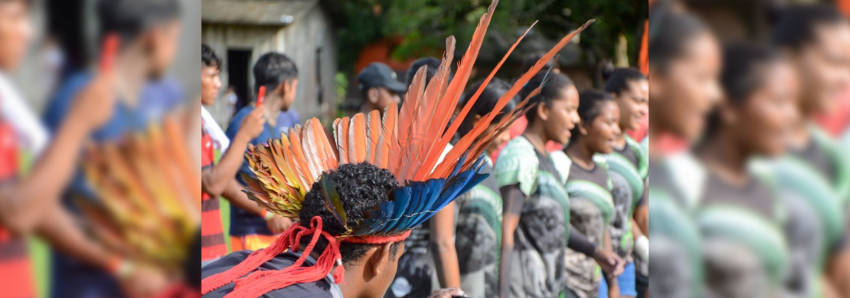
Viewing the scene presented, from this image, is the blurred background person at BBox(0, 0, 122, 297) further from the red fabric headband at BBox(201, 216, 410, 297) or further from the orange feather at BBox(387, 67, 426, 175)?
the orange feather at BBox(387, 67, 426, 175)

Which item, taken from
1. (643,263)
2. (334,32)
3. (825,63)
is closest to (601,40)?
(334,32)

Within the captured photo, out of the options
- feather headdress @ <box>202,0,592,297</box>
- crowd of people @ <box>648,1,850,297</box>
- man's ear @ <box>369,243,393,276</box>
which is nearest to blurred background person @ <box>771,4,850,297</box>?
crowd of people @ <box>648,1,850,297</box>

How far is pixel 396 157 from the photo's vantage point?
7.92 feet

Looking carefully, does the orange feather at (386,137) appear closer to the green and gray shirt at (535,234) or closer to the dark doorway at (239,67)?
the green and gray shirt at (535,234)

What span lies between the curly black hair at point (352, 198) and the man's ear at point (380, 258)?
1.1 inches

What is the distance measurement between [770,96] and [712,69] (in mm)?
46

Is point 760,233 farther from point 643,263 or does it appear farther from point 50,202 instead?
point 643,263

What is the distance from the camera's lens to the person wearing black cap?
5234 mm

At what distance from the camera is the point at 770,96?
634mm

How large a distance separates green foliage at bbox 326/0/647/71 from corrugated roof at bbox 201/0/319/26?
194 cm

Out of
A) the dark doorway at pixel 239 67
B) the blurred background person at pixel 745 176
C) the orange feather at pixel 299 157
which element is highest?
the dark doorway at pixel 239 67

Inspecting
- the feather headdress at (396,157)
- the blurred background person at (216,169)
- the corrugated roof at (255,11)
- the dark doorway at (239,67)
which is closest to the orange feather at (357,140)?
the feather headdress at (396,157)

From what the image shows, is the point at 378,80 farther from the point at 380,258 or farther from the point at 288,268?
the point at 288,268

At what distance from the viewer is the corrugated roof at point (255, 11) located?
1576 centimetres
